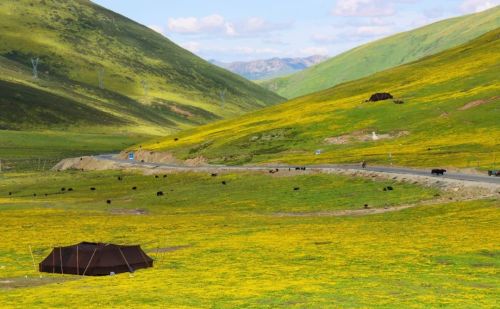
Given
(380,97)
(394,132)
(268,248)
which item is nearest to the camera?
(268,248)

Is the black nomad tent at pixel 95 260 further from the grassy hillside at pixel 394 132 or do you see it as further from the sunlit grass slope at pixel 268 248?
the grassy hillside at pixel 394 132

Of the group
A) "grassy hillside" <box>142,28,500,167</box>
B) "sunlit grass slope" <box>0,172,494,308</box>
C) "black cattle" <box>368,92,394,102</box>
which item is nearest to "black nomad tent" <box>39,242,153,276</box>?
"sunlit grass slope" <box>0,172,494,308</box>

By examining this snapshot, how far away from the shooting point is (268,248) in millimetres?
57594

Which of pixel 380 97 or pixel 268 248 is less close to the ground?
pixel 380 97

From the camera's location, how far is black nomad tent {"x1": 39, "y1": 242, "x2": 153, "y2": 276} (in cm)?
4938

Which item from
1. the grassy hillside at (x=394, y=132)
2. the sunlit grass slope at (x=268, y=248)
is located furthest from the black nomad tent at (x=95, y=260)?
the grassy hillside at (x=394, y=132)

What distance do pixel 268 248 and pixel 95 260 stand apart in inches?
587

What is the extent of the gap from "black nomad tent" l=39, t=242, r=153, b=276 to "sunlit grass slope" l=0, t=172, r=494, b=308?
1.15m

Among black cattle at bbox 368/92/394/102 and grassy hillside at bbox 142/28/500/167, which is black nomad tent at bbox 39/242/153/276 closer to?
grassy hillside at bbox 142/28/500/167

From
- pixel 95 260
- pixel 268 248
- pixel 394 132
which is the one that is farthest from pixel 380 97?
pixel 95 260

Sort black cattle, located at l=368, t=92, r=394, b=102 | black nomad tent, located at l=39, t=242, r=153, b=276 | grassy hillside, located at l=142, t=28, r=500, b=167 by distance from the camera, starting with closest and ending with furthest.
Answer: black nomad tent, located at l=39, t=242, r=153, b=276 → grassy hillside, located at l=142, t=28, r=500, b=167 → black cattle, located at l=368, t=92, r=394, b=102

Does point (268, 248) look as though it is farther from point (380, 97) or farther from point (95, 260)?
point (380, 97)

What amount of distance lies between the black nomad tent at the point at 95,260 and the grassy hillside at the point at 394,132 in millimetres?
71915

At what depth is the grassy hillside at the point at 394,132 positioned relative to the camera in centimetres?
12988
